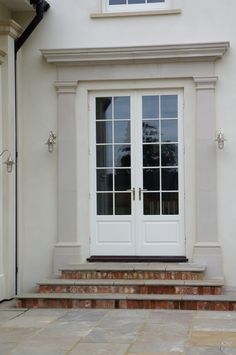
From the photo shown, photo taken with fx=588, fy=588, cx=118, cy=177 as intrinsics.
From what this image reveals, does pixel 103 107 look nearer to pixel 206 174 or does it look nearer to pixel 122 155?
pixel 122 155

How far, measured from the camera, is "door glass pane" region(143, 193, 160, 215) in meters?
8.72

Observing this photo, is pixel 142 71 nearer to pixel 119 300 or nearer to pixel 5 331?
pixel 119 300

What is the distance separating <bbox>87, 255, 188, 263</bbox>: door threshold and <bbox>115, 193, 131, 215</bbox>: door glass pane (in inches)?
26.0

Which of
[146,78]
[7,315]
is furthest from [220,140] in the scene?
[7,315]

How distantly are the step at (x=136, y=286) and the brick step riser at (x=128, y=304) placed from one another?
364mm

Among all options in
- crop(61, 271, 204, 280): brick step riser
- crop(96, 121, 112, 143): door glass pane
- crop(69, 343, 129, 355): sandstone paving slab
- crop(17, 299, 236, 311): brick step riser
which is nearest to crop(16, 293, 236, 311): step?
crop(17, 299, 236, 311): brick step riser

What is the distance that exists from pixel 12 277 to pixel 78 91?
291 cm

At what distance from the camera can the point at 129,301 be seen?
24.4 feet

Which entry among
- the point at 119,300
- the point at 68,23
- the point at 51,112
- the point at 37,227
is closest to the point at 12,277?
the point at 37,227

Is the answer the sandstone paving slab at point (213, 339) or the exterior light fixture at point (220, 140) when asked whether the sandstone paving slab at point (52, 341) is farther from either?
the exterior light fixture at point (220, 140)

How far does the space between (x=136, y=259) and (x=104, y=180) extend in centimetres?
128

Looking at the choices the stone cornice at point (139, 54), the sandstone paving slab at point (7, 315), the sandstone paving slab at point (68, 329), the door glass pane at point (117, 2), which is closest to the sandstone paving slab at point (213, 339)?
the sandstone paving slab at point (68, 329)

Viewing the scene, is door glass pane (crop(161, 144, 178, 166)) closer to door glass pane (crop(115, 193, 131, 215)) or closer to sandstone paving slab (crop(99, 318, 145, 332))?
door glass pane (crop(115, 193, 131, 215))

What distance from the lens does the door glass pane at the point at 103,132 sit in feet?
29.1
